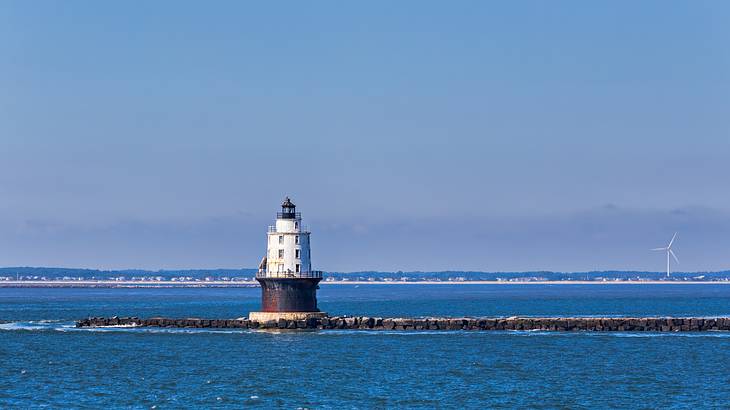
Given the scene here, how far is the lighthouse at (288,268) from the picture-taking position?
297 ft

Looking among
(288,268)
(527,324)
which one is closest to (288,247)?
(288,268)

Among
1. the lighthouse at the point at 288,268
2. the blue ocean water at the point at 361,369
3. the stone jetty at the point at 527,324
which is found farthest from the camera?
the stone jetty at the point at 527,324

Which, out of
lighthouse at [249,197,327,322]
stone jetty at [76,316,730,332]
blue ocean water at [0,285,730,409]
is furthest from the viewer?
stone jetty at [76,316,730,332]

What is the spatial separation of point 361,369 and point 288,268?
73.6 feet

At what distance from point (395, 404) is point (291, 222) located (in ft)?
119

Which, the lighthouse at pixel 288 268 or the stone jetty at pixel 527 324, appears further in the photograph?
the stone jetty at pixel 527 324

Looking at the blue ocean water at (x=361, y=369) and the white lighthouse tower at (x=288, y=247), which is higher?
the white lighthouse tower at (x=288, y=247)

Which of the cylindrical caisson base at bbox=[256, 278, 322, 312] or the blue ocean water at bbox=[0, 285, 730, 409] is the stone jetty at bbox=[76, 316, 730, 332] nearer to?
the blue ocean water at bbox=[0, 285, 730, 409]

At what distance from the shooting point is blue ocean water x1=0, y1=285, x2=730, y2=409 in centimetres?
5750

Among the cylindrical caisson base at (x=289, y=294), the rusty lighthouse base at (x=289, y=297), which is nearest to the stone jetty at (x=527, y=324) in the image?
the rusty lighthouse base at (x=289, y=297)

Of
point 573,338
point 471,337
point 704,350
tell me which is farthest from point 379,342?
point 704,350

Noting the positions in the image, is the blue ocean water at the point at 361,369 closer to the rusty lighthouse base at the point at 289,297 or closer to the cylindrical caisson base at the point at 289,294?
the rusty lighthouse base at the point at 289,297

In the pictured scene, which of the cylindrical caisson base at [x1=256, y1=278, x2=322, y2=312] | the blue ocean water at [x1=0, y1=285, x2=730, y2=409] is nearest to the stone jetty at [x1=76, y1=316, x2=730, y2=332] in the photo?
the blue ocean water at [x1=0, y1=285, x2=730, y2=409]

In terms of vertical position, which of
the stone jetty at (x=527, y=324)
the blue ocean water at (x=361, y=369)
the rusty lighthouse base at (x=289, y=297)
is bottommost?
the blue ocean water at (x=361, y=369)
